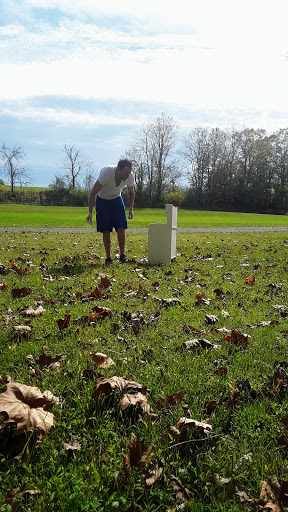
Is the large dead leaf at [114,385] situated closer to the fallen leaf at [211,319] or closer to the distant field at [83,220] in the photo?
the fallen leaf at [211,319]

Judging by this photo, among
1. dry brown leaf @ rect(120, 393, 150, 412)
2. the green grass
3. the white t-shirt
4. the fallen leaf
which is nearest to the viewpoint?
the green grass

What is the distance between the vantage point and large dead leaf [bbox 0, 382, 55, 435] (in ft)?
5.61

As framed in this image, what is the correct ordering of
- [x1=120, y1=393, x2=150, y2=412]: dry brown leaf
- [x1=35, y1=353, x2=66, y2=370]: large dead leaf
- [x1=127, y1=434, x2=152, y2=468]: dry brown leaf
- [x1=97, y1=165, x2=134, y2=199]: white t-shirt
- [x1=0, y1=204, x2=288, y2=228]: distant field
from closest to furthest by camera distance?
1. [x1=127, y1=434, x2=152, y2=468]: dry brown leaf
2. [x1=120, y1=393, x2=150, y2=412]: dry brown leaf
3. [x1=35, y1=353, x2=66, y2=370]: large dead leaf
4. [x1=97, y1=165, x2=134, y2=199]: white t-shirt
5. [x1=0, y1=204, x2=288, y2=228]: distant field

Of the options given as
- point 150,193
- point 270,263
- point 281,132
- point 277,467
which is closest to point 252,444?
point 277,467

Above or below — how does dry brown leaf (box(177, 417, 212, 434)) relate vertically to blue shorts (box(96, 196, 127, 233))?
below

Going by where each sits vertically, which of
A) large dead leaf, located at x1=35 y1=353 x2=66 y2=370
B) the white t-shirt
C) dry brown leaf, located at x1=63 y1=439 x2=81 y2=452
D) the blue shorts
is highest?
the white t-shirt

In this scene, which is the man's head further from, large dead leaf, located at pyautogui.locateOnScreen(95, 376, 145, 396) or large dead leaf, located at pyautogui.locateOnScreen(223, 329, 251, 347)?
large dead leaf, located at pyautogui.locateOnScreen(95, 376, 145, 396)

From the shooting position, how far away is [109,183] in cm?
700

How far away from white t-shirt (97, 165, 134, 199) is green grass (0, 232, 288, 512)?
9.63 feet

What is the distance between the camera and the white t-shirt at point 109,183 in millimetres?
6902

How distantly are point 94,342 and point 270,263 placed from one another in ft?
18.4

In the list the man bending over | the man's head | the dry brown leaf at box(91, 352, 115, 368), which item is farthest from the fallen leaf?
the man's head

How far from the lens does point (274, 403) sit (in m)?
2.06

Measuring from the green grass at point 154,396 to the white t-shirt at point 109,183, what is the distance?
116 inches
